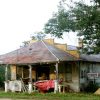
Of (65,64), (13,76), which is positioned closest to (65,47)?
(65,64)

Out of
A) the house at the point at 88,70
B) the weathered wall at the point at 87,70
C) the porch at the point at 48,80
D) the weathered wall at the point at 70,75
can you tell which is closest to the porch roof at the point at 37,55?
the porch at the point at 48,80

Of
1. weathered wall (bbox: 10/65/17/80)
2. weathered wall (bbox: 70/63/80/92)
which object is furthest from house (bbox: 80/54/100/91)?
weathered wall (bbox: 10/65/17/80)

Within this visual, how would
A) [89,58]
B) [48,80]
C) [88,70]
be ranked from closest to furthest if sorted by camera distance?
[48,80]
[89,58]
[88,70]

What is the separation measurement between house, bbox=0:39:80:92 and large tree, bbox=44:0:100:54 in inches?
103

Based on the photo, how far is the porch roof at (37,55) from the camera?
106 ft

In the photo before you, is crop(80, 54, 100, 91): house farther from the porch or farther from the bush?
the porch

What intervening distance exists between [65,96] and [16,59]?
26.0 feet

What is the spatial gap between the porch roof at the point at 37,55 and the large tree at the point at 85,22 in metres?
2.37

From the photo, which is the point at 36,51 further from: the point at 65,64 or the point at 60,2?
the point at 60,2

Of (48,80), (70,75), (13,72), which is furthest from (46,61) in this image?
(13,72)

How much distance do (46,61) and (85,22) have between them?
510 cm

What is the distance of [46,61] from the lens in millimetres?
31719

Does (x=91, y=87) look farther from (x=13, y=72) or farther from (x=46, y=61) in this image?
(x=13, y=72)

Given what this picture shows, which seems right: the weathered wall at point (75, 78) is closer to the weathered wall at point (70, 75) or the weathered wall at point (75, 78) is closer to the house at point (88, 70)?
the weathered wall at point (70, 75)
